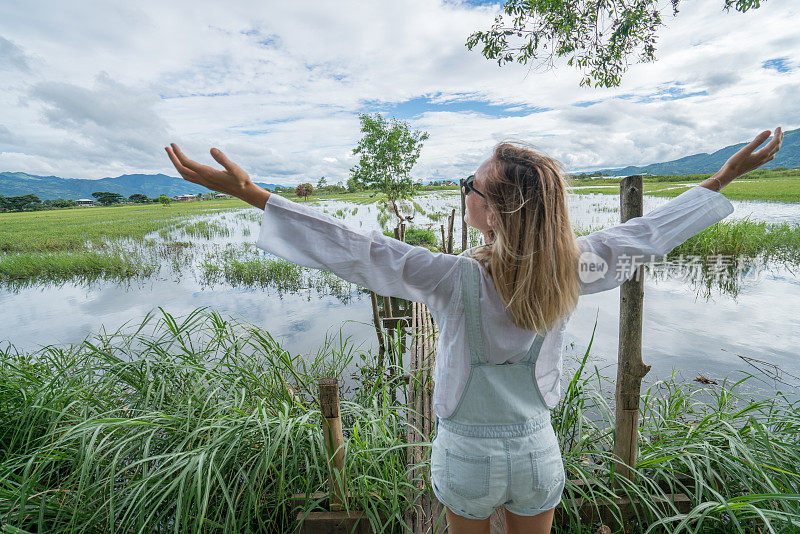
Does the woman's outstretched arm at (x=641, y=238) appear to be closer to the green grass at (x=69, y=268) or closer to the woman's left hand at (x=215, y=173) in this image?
the woman's left hand at (x=215, y=173)

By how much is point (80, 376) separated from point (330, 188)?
5691 cm

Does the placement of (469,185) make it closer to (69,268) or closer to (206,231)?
(69,268)

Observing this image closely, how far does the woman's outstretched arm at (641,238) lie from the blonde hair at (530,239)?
0.45 ft

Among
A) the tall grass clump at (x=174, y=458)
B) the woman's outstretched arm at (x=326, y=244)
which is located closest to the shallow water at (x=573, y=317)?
the tall grass clump at (x=174, y=458)

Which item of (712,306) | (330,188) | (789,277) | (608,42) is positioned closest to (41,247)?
(608,42)

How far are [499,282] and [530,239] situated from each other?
135 millimetres

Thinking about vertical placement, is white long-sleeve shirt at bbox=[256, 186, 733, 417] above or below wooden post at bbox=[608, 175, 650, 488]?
above

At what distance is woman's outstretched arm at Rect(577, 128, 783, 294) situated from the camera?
1071mm

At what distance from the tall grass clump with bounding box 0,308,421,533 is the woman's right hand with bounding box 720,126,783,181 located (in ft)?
5.90

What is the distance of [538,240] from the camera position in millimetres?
961

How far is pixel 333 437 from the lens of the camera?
1.70 m

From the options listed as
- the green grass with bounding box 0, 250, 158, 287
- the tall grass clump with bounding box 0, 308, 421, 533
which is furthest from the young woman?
the green grass with bounding box 0, 250, 158, 287

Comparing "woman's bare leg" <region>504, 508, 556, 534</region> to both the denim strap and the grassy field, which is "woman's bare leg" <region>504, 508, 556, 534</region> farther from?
the grassy field

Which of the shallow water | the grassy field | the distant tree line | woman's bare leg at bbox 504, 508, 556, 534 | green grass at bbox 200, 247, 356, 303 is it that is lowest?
the shallow water
